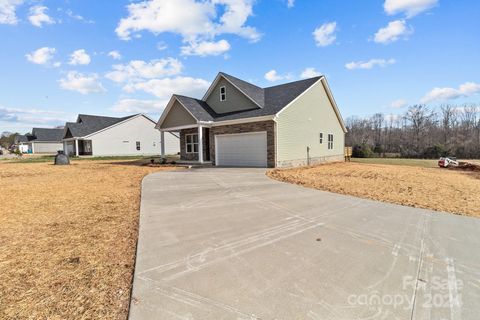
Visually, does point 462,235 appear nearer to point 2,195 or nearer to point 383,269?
point 383,269

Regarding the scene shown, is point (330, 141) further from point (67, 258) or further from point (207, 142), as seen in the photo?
point (67, 258)

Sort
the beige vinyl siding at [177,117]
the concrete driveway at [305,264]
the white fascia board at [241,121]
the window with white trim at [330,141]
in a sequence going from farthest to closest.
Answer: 1. the window with white trim at [330,141]
2. the beige vinyl siding at [177,117]
3. the white fascia board at [241,121]
4. the concrete driveway at [305,264]

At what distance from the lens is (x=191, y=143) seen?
19922 millimetres

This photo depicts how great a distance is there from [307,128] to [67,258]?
53.3 ft

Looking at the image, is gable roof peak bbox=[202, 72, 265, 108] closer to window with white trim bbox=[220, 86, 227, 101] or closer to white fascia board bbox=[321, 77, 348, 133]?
window with white trim bbox=[220, 86, 227, 101]

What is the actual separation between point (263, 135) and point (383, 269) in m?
11.9

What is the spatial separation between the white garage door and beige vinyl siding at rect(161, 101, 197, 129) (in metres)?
2.80

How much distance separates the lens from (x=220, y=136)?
16.7 metres

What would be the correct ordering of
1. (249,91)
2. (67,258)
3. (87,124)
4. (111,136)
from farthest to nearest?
(87,124), (111,136), (249,91), (67,258)

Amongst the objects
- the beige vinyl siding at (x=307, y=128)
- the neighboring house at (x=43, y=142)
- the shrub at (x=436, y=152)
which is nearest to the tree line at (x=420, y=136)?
the shrub at (x=436, y=152)

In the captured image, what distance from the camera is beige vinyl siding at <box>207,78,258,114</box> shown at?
17031 mm

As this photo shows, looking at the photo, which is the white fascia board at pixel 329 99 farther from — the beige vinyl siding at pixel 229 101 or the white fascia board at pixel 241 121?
the beige vinyl siding at pixel 229 101

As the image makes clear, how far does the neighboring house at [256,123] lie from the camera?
48.1 feet

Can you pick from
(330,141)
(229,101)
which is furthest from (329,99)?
(229,101)
